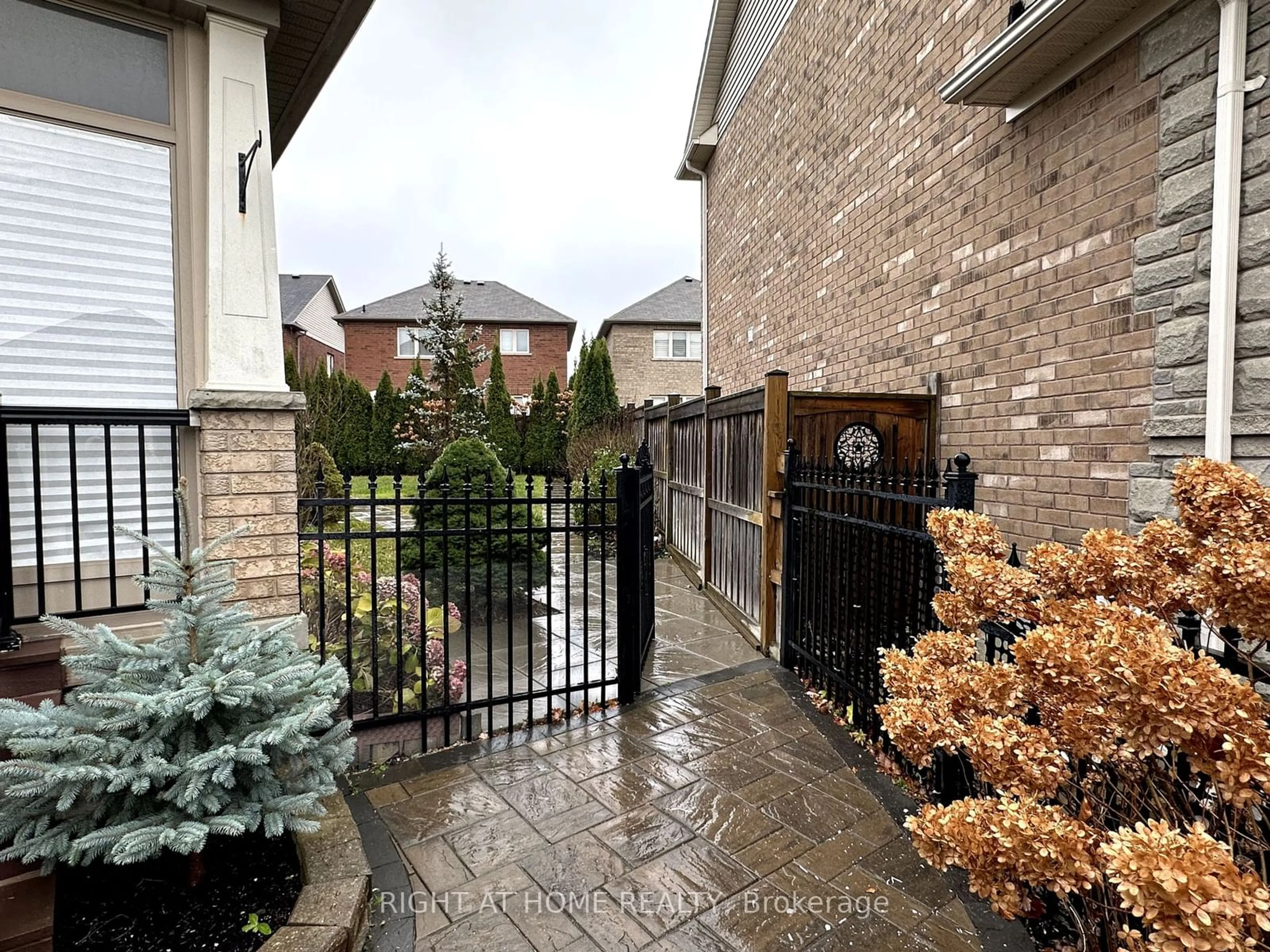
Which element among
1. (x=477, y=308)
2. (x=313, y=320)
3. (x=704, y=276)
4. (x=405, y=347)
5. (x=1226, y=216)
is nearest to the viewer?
(x=1226, y=216)

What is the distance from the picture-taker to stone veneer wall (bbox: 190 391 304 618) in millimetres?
3020

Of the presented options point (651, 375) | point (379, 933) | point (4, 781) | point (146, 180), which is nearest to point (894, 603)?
point (379, 933)

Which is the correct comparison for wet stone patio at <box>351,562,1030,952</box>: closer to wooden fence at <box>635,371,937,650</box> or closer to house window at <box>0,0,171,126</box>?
wooden fence at <box>635,371,937,650</box>

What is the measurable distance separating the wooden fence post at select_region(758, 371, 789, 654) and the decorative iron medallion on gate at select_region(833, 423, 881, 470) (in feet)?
1.34

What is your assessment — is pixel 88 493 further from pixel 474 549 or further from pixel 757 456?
pixel 757 456

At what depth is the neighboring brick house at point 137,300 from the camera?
278cm

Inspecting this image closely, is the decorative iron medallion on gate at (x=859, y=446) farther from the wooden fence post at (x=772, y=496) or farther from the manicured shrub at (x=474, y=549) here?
the manicured shrub at (x=474, y=549)

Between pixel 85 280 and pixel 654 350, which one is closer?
pixel 85 280

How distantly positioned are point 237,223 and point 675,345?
22511mm

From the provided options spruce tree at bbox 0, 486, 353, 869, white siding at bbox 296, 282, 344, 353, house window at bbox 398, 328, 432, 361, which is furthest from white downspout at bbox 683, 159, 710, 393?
white siding at bbox 296, 282, 344, 353

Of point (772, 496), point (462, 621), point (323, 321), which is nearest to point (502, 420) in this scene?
point (323, 321)

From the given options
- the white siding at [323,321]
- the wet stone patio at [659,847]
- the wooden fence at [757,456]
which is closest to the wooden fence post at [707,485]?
the wooden fence at [757,456]

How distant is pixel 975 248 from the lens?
3902 mm

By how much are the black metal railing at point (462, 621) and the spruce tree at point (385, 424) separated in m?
12.7
